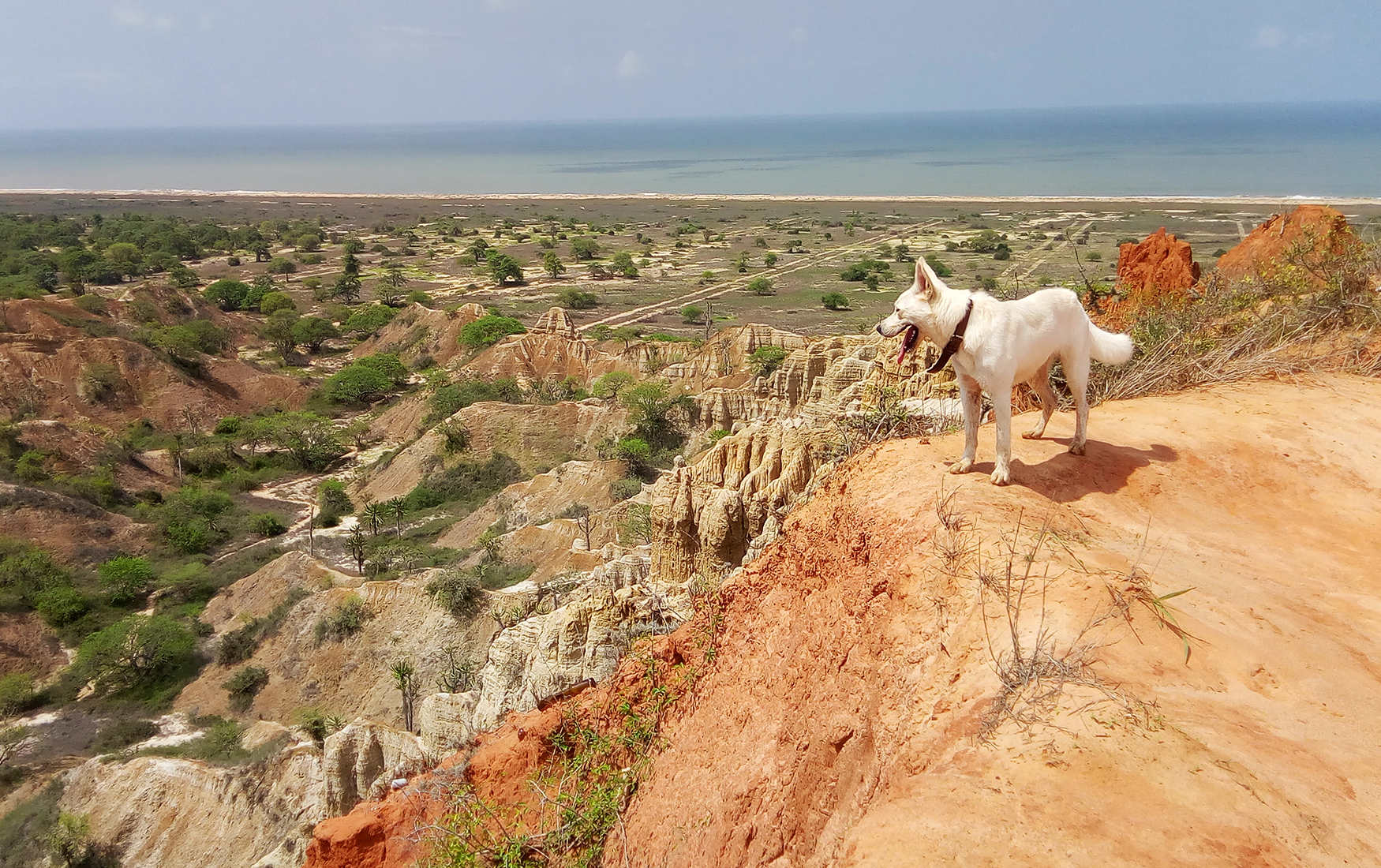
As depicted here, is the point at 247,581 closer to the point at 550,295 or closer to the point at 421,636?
the point at 421,636

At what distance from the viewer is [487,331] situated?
46344 millimetres

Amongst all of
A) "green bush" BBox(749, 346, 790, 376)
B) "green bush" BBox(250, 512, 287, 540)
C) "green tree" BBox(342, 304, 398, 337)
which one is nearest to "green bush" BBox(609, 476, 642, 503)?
"green bush" BBox(749, 346, 790, 376)

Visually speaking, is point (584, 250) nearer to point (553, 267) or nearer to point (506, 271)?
point (553, 267)

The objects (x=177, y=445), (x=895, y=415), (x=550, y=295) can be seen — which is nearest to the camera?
(x=895, y=415)

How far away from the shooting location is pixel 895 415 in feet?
23.9

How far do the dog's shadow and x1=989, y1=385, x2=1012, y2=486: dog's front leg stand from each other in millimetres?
192

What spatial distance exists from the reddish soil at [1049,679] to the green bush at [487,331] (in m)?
40.3

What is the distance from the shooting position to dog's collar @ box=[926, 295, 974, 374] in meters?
5.72

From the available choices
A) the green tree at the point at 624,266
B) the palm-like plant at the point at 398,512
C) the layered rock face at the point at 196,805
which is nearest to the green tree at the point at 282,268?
the green tree at the point at 624,266

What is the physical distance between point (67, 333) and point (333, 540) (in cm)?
2567

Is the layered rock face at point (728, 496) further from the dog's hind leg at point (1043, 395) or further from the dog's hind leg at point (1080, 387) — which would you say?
the dog's hind leg at point (1080, 387)

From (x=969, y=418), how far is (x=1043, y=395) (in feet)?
4.51

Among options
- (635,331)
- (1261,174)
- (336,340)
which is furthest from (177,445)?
(1261,174)

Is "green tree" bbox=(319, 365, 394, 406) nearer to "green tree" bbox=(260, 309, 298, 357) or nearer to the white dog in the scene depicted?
Answer: "green tree" bbox=(260, 309, 298, 357)
